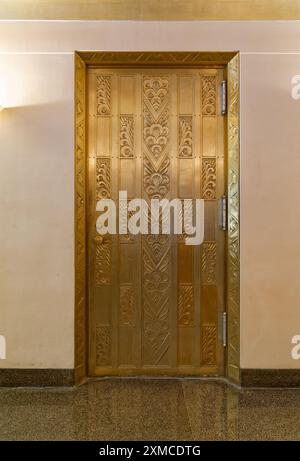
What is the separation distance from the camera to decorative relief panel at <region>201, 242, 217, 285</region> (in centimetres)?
268

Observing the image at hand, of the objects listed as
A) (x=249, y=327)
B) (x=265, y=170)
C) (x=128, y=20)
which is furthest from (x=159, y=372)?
(x=128, y=20)

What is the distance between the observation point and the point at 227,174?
8.71 ft

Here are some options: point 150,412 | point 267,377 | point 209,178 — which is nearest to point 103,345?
point 150,412

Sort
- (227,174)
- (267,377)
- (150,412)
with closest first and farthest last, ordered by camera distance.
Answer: (150,412), (267,377), (227,174)

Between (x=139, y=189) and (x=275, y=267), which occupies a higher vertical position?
(x=139, y=189)

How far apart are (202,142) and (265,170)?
477 mm

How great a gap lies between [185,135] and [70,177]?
85 cm

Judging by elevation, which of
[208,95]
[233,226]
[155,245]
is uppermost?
[208,95]

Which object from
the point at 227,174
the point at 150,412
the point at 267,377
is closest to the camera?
the point at 150,412

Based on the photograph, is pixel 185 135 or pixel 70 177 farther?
pixel 185 135

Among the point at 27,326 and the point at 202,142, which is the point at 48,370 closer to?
the point at 27,326

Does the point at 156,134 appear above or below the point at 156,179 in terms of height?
above

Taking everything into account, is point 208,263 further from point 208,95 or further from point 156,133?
point 208,95
